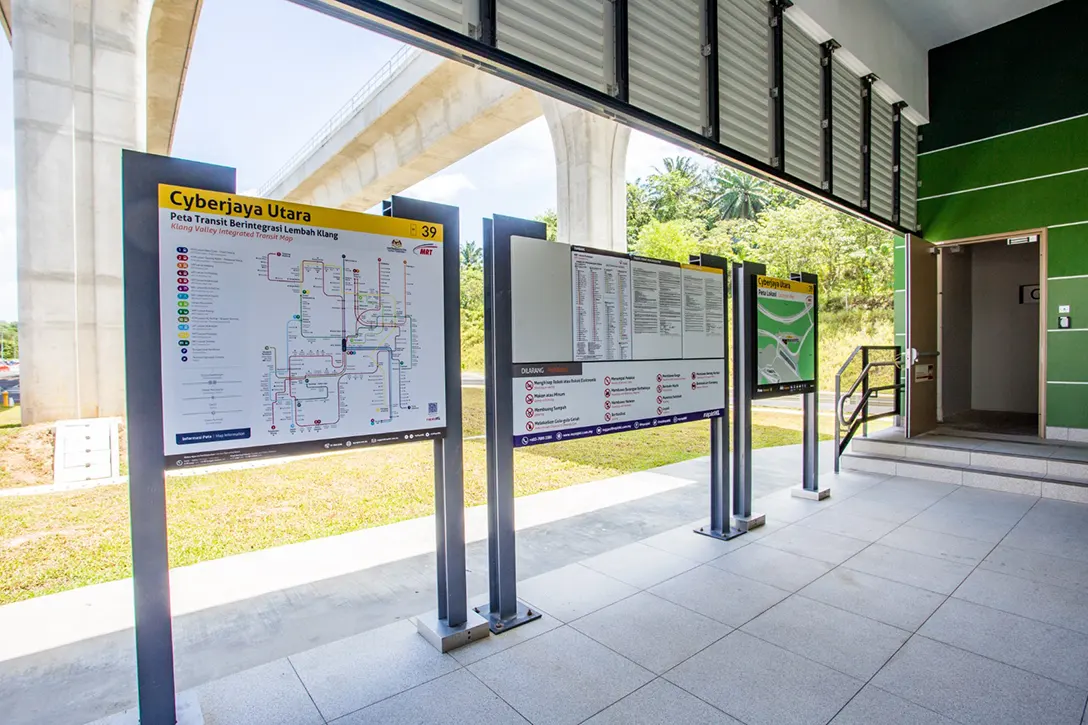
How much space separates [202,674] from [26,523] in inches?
150

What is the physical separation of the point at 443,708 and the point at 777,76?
4528 mm

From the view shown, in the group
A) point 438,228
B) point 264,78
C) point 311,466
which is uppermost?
point 264,78

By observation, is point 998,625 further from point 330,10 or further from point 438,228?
point 330,10

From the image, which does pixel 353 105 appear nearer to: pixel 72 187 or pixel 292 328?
pixel 72 187

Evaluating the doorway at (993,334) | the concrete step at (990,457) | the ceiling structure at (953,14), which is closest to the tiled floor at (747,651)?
the concrete step at (990,457)

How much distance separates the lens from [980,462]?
5.11m

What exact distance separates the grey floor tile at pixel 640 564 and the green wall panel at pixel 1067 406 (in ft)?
16.3

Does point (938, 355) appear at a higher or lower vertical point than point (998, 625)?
higher

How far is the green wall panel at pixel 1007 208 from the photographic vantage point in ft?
18.4

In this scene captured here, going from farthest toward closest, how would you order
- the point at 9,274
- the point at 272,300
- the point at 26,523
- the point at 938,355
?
the point at 9,274 → the point at 938,355 → the point at 26,523 → the point at 272,300

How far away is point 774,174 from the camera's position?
428 centimetres

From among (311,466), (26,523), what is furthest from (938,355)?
(26,523)

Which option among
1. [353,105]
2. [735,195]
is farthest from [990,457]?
[735,195]

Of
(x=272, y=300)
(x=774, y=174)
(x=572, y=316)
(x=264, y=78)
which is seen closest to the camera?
(x=272, y=300)
